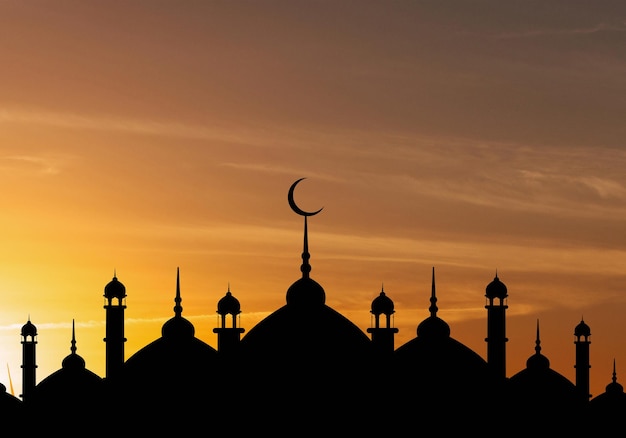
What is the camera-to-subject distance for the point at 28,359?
61969mm

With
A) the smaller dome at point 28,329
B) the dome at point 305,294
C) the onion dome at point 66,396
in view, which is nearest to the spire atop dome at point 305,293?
the dome at point 305,294

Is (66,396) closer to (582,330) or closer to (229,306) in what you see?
(229,306)

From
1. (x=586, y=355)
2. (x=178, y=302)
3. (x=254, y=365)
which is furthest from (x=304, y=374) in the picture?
(x=586, y=355)

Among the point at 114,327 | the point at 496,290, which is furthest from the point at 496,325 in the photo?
the point at 114,327

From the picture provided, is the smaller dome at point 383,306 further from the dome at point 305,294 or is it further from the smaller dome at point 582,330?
the smaller dome at point 582,330

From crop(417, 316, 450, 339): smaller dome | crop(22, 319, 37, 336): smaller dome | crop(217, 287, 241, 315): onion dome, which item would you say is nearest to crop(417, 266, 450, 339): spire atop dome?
crop(417, 316, 450, 339): smaller dome

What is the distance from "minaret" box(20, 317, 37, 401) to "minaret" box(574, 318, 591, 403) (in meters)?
20.9

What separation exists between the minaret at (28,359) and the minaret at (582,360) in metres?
20.9

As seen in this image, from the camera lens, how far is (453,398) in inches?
2066

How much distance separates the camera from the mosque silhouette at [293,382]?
50.7 metres

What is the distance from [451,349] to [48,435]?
13.9 m

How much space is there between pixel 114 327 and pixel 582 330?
67.1 ft

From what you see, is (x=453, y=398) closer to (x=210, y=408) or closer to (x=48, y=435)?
(x=210, y=408)

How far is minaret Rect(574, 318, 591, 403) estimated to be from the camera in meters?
60.9
